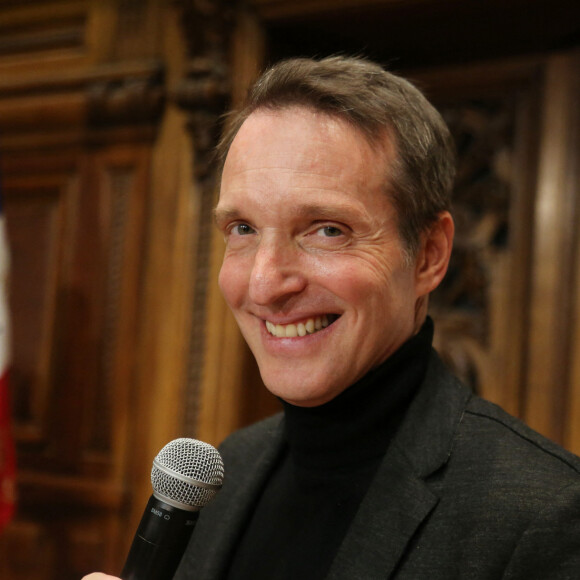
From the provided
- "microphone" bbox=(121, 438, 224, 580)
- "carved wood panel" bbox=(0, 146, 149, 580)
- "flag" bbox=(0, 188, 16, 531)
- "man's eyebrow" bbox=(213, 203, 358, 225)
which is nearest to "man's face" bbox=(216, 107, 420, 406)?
"man's eyebrow" bbox=(213, 203, 358, 225)

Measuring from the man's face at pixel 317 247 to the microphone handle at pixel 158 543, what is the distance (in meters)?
0.31

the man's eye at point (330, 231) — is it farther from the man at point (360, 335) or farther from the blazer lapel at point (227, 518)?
the blazer lapel at point (227, 518)

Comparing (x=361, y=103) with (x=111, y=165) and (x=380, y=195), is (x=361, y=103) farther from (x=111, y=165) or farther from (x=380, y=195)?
(x=111, y=165)

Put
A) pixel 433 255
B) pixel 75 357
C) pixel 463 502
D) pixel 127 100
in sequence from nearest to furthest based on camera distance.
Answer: pixel 463 502
pixel 433 255
pixel 127 100
pixel 75 357

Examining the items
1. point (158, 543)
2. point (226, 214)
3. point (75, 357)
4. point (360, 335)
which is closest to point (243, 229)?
point (226, 214)

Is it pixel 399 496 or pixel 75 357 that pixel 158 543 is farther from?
pixel 75 357

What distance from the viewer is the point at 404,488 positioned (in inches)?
47.6

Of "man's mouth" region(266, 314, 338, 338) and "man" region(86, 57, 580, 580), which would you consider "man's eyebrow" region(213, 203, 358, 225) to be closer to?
"man" region(86, 57, 580, 580)

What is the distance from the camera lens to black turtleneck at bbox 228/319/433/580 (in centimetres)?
129

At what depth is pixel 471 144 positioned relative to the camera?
2.81 meters

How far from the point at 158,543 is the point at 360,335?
1.50 ft

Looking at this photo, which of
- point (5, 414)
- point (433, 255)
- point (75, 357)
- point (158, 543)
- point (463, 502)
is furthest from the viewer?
point (75, 357)

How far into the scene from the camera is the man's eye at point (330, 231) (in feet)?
4.09

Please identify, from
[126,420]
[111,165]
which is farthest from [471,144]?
[126,420]
